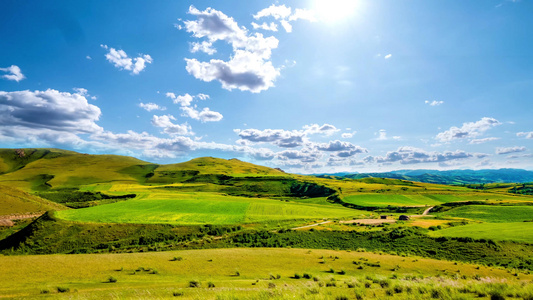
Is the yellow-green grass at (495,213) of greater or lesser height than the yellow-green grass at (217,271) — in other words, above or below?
below

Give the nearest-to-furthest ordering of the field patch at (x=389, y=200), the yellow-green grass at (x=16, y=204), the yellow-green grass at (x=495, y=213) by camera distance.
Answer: the yellow-green grass at (x=16, y=204), the yellow-green grass at (x=495, y=213), the field patch at (x=389, y=200)

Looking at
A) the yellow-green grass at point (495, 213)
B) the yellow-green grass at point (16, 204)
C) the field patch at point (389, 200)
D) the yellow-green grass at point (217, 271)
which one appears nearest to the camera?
the yellow-green grass at point (217, 271)

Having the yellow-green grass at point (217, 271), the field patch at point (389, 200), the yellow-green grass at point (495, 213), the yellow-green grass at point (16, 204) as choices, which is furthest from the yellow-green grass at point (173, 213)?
the yellow-green grass at point (495, 213)

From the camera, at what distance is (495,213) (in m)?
72.7

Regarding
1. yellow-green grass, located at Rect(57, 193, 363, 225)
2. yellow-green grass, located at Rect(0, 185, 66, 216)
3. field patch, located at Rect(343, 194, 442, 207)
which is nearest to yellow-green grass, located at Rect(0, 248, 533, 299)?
yellow-green grass, located at Rect(57, 193, 363, 225)

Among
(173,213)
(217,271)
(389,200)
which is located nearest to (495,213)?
(389,200)

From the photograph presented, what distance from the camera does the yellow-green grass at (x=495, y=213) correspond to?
6600 centimetres

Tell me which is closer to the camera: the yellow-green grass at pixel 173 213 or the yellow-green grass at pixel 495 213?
the yellow-green grass at pixel 173 213

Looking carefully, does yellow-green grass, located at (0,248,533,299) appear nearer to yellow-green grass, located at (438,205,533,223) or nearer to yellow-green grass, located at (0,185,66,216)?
yellow-green grass, located at (0,185,66,216)

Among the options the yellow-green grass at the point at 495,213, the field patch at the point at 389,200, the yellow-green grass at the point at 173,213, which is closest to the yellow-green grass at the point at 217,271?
the yellow-green grass at the point at 173,213

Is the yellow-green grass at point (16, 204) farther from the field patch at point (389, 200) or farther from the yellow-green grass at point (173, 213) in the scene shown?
the field patch at point (389, 200)

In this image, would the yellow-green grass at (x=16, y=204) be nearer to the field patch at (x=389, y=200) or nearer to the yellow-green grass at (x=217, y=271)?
the yellow-green grass at (x=217, y=271)

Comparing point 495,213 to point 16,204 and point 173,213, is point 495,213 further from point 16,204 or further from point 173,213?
point 16,204

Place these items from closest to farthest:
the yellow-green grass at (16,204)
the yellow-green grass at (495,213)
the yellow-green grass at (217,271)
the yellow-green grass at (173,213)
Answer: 1. the yellow-green grass at (217,271)
2. the yellow-green grass at (173,213)
3. the yellow-green grass at (16,204)
4. the yellow-green grass at (495,213)
